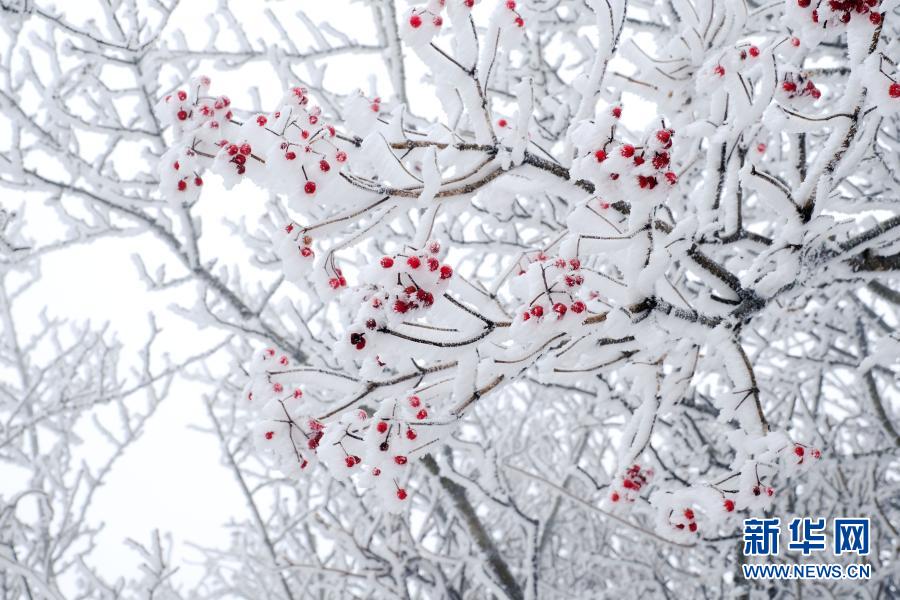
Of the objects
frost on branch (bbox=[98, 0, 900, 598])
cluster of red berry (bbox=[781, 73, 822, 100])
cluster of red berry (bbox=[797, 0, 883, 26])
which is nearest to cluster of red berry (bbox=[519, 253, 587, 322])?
frost on branch (bbox=[98, 0, 900, 598])

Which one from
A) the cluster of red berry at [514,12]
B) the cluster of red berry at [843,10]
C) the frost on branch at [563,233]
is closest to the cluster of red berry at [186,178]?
the frost on branch at [563,233]

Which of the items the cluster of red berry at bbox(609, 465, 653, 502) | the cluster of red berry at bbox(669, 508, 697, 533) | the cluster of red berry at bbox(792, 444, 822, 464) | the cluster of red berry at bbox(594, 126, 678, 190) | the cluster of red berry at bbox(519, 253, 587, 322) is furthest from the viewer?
the cluster of red berry at bbox(609, 465, 653, 502)

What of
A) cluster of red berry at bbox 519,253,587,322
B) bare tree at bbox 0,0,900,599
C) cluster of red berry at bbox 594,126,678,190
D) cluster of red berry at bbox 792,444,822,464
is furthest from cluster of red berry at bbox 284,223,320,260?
cluster of red berry at bbox 792,444,822,464

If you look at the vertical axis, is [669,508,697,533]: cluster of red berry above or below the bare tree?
below

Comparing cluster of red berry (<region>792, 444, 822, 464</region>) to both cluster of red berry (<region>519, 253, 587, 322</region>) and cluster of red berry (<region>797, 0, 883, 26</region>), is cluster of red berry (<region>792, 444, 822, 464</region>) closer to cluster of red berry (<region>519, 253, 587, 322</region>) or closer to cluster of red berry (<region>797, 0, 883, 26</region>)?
cluster of red berry (<region>519, 253, 587, 322</region>)

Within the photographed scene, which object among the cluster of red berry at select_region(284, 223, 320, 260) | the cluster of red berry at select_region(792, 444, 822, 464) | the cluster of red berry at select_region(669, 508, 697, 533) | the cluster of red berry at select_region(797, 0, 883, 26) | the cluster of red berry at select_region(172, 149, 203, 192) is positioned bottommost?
the cluster of red berry at select_region(669, 508, 697, 533)

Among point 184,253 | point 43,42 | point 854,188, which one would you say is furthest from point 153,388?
point 854,188

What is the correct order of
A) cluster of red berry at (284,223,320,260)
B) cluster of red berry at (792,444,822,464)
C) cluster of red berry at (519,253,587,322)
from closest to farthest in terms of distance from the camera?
cluster of red berry at (519,253,587,322) < cluster of red berry at (284,223,320,260) < cluster of red berry at (792,444,822,464)

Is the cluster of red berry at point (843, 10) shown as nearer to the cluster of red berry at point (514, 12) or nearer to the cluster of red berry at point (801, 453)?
the cluster of red berry at point (514, 12)

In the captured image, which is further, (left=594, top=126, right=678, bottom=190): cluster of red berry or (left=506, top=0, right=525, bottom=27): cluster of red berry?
(left=506, top=0, right=525, bottom=27): cluster of red berry

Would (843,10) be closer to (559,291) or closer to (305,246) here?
(559,291)

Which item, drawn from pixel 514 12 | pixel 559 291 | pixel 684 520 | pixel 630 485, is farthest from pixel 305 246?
pixel 630 485

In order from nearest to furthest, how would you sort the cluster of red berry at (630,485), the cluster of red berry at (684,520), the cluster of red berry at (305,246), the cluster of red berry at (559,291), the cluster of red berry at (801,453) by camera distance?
the cluster of red berry at (559,291)
the cluster of red berry at (305,246)
the cluster of red berry at (801,453)
the cluster of red berry at (684,520)
the cluster of red berry at (630,485)

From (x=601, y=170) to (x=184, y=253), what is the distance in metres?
2.47
